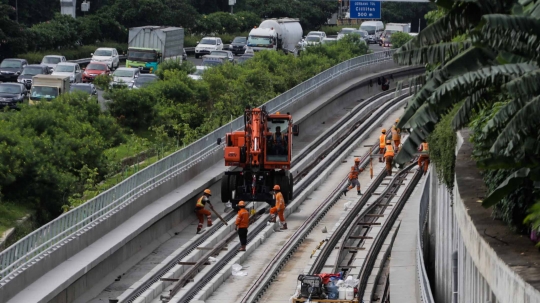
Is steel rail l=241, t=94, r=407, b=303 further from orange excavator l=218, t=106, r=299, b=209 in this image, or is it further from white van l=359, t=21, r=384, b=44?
white van l=359, t=21, r=384, b=44

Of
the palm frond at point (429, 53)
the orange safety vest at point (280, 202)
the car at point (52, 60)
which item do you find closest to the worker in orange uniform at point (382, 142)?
the orange safety vest at point (280, 202)

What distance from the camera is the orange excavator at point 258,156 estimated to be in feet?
103

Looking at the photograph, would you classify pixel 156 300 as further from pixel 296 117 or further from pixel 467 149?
pixel 296 117

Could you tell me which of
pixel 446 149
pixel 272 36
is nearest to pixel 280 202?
pixel 446 149

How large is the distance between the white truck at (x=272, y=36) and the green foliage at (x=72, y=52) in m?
9.24

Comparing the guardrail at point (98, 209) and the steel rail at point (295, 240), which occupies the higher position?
the guardrail at point (98, 209)

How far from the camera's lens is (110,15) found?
7781 centimetres

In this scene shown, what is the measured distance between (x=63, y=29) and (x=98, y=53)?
7769mm

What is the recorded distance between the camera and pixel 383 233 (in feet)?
107

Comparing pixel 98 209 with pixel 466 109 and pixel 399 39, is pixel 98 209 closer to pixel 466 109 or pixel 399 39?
pixel 466 109

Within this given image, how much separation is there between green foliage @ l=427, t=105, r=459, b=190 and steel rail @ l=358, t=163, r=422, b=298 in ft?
10.7

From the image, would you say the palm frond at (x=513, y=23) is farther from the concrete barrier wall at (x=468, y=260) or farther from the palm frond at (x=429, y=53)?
the concrete barrier wall at (x=468, y=260)

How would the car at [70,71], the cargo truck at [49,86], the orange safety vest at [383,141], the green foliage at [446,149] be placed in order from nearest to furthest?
the green foliage at [446,149] → the orange safety vest at [383,141] → the cargo truck at [49,86] → the car at [70,71]

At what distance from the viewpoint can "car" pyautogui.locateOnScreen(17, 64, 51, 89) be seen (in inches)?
2044
